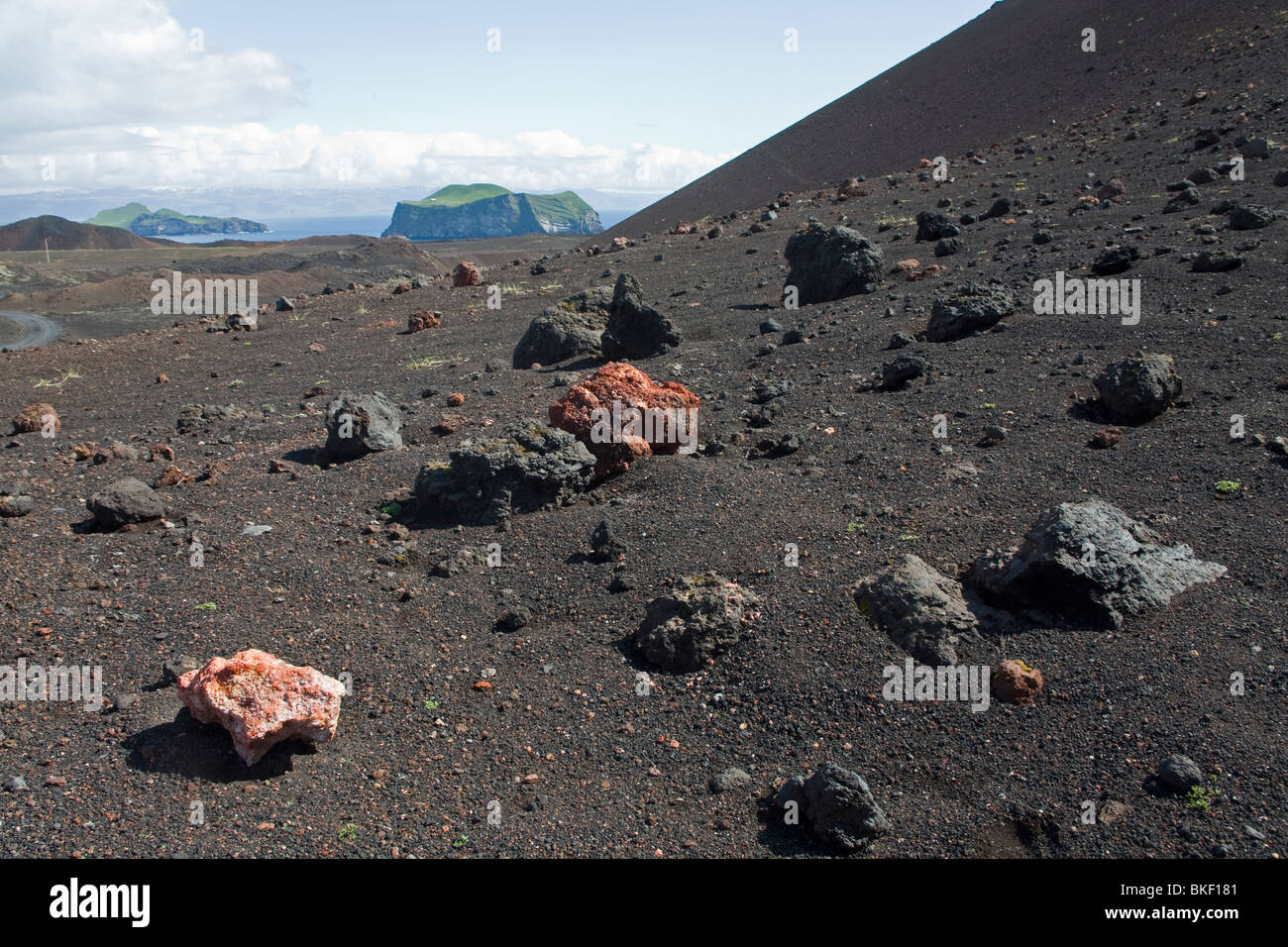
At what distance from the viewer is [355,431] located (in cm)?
838

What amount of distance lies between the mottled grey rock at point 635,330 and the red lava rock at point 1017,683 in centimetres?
728

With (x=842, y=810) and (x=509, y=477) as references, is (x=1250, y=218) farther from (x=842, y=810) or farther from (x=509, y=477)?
(x=842, y=810)

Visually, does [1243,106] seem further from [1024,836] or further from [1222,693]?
[1024,836]

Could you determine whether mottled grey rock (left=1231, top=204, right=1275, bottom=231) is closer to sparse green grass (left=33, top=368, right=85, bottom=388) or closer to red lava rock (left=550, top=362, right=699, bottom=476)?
red lava rock (left=550, top=362, right=699, bottom=476)

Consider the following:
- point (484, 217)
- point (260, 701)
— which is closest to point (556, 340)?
point (260, 701)

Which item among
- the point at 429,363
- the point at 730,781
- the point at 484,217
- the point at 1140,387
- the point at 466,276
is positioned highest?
the point at 484,217

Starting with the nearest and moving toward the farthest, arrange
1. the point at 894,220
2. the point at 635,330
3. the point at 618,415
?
the point at 618,415, the point at 635,330, the point at 894,220

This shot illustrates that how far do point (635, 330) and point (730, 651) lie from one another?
267 inches

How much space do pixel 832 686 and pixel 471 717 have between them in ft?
6.53

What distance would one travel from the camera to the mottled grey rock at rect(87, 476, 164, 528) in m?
6.86

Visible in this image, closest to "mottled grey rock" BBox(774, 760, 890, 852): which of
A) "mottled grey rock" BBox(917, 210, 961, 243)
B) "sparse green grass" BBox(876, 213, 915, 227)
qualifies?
"mottled grey rock" BBox(917, 210, 961, 243)

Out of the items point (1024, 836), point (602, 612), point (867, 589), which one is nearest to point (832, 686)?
point (867, 589)

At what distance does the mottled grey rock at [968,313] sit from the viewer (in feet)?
30.7

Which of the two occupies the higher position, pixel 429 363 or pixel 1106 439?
pixel 429 363
